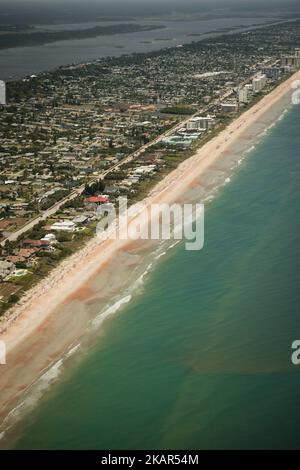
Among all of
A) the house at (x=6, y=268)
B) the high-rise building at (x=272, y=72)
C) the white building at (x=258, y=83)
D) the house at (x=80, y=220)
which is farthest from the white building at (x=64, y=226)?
the high-rise building at (x=272, y=72)

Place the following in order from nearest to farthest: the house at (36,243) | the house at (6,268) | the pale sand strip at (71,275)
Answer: the pale sand strip at (71,275) < the house at (6,268) < the house at (36,243)

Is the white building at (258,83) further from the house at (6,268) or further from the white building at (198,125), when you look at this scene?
the house at (6,268)

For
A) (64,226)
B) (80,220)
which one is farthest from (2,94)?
(64,226)

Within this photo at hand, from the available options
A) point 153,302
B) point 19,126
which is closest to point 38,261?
point 153,302

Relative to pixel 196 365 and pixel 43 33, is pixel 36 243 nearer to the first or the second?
pixel 196 365

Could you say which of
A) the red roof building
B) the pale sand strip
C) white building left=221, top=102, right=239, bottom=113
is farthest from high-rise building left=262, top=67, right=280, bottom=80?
the red roof building

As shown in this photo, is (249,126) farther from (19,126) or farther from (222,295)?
(222,295)

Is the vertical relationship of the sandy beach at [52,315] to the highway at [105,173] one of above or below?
below
